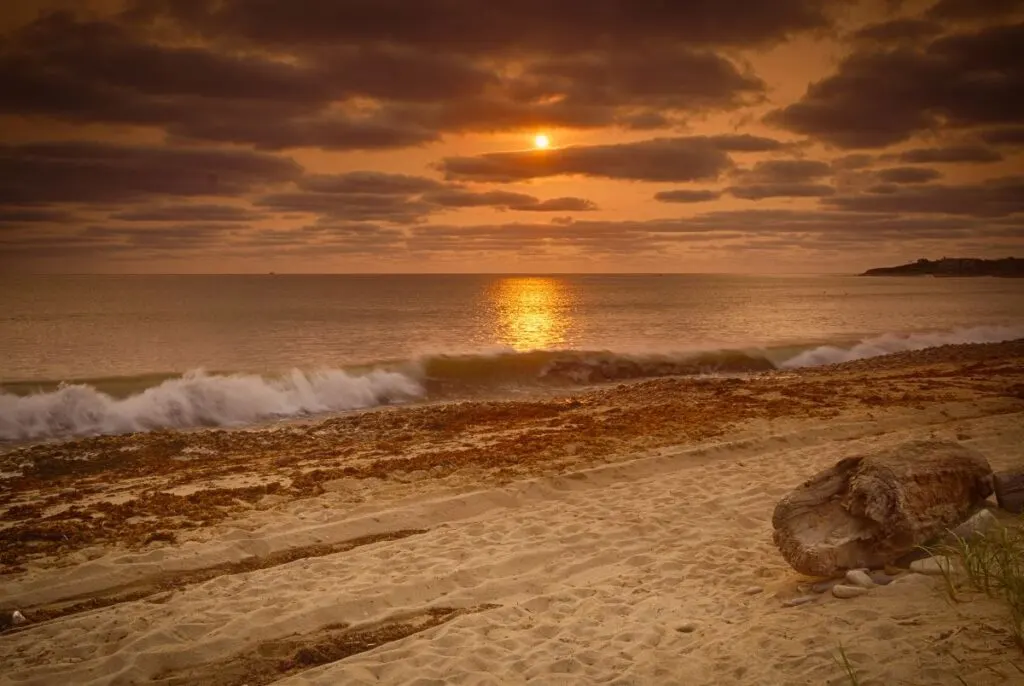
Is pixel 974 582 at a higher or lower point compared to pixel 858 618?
higher

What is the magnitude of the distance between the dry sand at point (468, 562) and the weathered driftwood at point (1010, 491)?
1.86 meters

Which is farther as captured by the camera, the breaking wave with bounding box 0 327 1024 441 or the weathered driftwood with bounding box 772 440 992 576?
the breaking wave with bounding box 0 327 1024 441

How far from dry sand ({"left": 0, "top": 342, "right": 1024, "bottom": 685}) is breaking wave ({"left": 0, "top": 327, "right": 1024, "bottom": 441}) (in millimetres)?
2642

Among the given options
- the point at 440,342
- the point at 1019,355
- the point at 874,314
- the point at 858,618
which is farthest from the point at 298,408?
the point at 874,314

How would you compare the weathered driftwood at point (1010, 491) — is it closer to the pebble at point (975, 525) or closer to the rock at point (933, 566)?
the pebble at point (975, 525)

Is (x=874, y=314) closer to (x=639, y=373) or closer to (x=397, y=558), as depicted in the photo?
(x=639, y=373)

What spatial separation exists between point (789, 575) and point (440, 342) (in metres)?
31.8

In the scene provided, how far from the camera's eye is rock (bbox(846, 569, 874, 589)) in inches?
203

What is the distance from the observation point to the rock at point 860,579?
5.15 metres

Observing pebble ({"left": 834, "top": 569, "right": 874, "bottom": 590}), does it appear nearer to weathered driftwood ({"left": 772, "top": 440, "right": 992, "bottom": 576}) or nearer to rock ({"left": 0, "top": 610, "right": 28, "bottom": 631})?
weathered driftwood ({"left": 772, "top": 440, "right": 992, "bottom": 576})

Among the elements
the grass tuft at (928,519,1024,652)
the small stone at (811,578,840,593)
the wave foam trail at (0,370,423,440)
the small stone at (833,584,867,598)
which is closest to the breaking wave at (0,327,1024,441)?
the wave foam trail at (0,370,423,440)

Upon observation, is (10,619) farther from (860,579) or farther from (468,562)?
(860,579)

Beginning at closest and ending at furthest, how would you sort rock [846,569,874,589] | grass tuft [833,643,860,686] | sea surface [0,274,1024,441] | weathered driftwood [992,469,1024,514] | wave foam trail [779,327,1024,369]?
grass tuft [833,643,860,686] → rock [846,569,874,589] → weathered driftwood [992,469,1024,514] → sea surface [0,274,1024,441] → wave foam trail [779,327,1024,369]

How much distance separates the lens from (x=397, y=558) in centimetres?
734
